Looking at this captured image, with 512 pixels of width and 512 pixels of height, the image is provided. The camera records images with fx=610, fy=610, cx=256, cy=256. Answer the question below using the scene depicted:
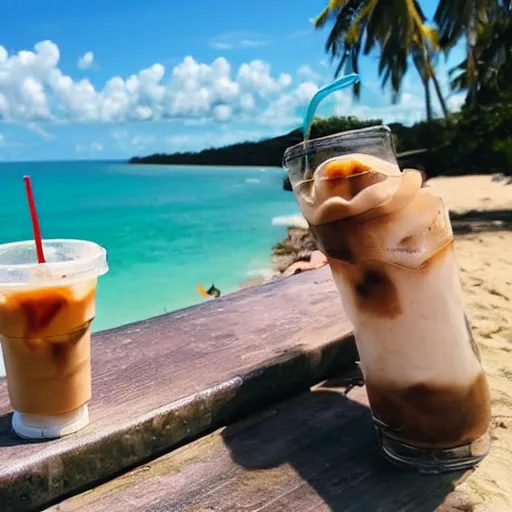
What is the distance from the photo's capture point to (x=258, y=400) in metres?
1.25

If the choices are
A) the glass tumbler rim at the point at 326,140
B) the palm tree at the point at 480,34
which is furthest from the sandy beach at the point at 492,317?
the palm tree at the point at 480,34

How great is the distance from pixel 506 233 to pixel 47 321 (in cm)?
647

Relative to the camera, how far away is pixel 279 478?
3.27 feet

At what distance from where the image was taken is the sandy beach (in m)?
1.07

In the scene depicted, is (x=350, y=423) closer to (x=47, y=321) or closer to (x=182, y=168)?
(x=47, y=321)

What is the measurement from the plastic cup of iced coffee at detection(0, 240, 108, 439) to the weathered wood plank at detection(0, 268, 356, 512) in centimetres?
4

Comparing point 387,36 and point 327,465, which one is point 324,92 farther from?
point 387,36

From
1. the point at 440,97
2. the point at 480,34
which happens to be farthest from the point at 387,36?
the point at 440,97

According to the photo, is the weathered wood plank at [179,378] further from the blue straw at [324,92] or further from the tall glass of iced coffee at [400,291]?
the blue straw at [324,92]

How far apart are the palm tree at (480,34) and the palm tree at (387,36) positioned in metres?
0.87

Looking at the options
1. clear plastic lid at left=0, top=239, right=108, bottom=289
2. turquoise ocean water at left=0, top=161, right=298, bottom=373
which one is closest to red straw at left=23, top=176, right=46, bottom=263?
clear plastic lid at left=0, top=239, right=108, bottom=289

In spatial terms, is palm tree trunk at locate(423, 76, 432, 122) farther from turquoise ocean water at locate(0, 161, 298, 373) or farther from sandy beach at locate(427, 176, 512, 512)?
sandy beach at locate(427, 176, 512, 512)

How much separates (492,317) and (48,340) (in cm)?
250

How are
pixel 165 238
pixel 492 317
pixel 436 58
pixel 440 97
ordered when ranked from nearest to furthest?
1. pixel 492 317
2. pixel 165 238
3. pixel 436 58
4. pixel 440 97
